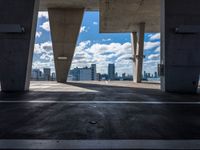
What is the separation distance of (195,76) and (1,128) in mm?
10816

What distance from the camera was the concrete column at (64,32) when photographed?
22.5m

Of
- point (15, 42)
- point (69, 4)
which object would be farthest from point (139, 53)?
point (15, 42)

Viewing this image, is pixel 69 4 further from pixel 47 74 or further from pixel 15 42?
pixel 47 74

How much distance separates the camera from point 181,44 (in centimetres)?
1234

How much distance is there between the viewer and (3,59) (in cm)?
1222

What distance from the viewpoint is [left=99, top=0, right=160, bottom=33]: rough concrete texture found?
19641 mm

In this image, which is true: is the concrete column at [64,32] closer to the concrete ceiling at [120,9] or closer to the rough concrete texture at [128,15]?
the concrete ceiling at [120,9]

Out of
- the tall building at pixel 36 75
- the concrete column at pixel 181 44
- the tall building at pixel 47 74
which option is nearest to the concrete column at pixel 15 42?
the concrete column at pixel 181 44

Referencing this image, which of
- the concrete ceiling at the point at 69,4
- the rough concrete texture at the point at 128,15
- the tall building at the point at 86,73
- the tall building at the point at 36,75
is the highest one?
the concrete ceiling at the point at 69,4

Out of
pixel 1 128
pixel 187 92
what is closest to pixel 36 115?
pixel 1 128

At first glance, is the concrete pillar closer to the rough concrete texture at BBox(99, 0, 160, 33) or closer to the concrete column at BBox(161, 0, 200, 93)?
the rough concrete texture at BBox(99, 0, 160, 33)

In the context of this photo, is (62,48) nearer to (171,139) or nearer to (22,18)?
(22,18)

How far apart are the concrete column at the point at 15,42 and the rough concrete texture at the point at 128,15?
28.5 ft

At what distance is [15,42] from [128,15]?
14.2 meters
